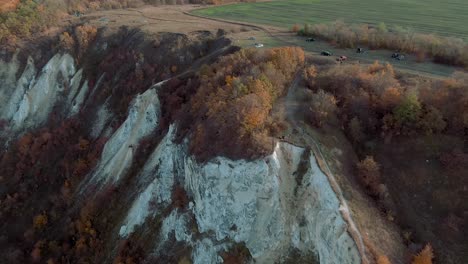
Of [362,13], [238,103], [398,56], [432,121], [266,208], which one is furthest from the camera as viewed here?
[362,13]

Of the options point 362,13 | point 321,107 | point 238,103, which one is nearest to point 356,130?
point 321,107

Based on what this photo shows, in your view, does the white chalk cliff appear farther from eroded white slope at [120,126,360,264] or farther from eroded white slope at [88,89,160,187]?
eroded white slope at [88,89,160,187]

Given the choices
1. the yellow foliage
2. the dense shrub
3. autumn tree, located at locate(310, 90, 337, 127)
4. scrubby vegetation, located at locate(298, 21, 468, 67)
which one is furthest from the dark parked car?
the yellow foliage

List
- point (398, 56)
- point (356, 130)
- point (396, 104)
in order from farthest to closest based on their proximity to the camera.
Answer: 1. point (398, 56)
2. point (356, 130)
3. point (396, 104)

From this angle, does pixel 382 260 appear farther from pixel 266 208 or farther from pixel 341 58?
pixel 341 58

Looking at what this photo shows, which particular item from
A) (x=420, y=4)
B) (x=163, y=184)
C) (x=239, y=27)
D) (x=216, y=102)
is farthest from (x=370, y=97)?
(x=420, y=4)
